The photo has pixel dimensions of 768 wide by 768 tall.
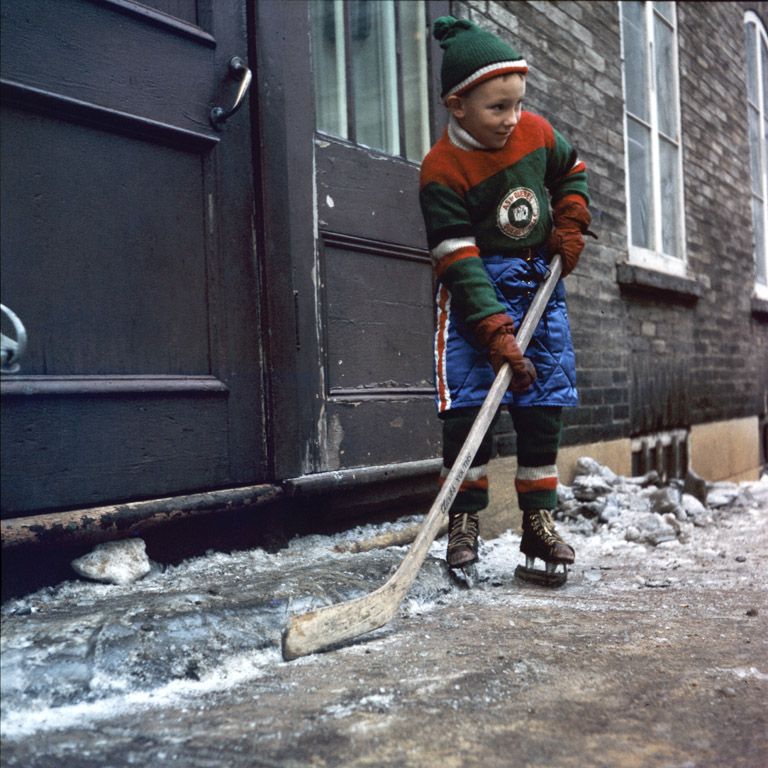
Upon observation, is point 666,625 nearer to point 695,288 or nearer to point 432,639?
point 432,639

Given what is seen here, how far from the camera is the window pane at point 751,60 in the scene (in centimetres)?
793

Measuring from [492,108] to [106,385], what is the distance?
1302mm

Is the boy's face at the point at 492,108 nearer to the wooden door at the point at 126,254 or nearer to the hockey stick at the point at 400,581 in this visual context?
the hockey stick at the point at 400,581

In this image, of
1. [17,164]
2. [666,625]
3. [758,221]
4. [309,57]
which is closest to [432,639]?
[666,625]

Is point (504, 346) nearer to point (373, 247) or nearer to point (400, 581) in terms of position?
point (400, 581)

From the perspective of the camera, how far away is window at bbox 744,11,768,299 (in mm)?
7934

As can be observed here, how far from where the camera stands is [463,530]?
239 cm

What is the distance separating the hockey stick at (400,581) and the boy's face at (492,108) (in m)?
0.44

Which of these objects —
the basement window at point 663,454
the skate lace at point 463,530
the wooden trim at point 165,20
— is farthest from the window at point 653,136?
the wooden trim at point 165,20

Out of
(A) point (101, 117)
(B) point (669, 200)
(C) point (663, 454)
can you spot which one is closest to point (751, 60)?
(B) point (669, 200)

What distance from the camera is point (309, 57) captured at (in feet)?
8.91

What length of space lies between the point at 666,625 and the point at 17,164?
201 centimetres

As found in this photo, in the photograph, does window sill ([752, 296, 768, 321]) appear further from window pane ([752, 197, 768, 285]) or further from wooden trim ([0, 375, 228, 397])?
wooden trim ([0, 375, 228, 397])

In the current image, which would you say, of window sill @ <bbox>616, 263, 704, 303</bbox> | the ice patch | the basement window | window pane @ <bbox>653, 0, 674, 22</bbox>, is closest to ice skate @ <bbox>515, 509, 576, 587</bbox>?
the ice patch
